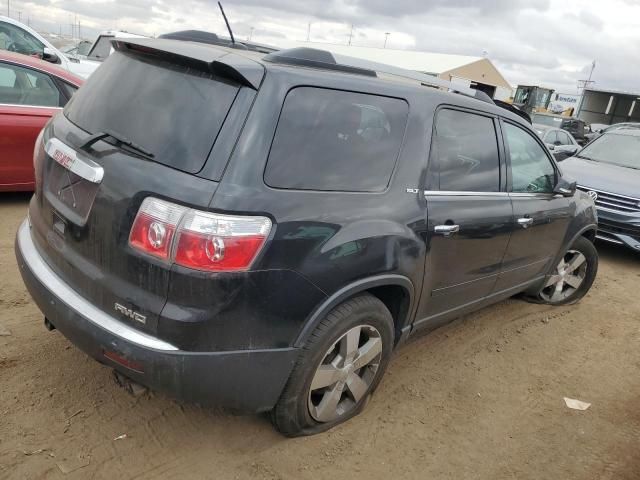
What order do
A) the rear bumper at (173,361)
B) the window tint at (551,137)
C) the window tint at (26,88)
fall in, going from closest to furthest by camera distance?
the rear bumper at (173,361), the window tint at (26,88), the window tint at (551,137)

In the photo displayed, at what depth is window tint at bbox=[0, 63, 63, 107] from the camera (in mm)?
5285

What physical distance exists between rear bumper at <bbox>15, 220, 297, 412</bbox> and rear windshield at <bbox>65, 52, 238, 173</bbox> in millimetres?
728

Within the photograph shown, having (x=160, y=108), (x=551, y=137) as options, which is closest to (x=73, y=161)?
(x=160, y=108)

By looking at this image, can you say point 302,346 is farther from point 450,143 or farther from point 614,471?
point 614,471

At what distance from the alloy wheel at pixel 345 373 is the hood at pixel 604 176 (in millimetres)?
4773

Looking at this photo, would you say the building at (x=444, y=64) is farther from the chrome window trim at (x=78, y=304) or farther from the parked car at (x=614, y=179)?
the chrome window trim at (x=78, y=304)

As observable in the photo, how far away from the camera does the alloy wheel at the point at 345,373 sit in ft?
8.55

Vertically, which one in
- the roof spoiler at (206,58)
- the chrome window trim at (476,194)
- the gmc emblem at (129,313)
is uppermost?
the roof spoiler at (206,58)

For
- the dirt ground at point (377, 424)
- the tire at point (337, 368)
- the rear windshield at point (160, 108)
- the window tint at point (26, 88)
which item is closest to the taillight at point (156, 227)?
the rear windshield at point (160, 108)

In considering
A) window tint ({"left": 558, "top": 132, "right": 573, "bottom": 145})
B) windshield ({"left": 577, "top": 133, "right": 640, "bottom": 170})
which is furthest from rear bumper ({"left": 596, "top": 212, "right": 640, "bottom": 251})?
window tint ({"left": 558, "top": 132, "right": 573, "bottom": 145})

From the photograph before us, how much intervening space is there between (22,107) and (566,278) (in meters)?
5.59

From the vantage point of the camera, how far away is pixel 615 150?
8180 mm

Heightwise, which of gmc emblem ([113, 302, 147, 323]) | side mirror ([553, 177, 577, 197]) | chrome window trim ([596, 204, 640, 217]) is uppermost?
side mirror ([553, 177, 577, 197])

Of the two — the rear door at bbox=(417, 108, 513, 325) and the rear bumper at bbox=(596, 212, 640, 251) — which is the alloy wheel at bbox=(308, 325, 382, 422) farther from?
the rear bumper at bbox=(596, 212, 640, 251)
